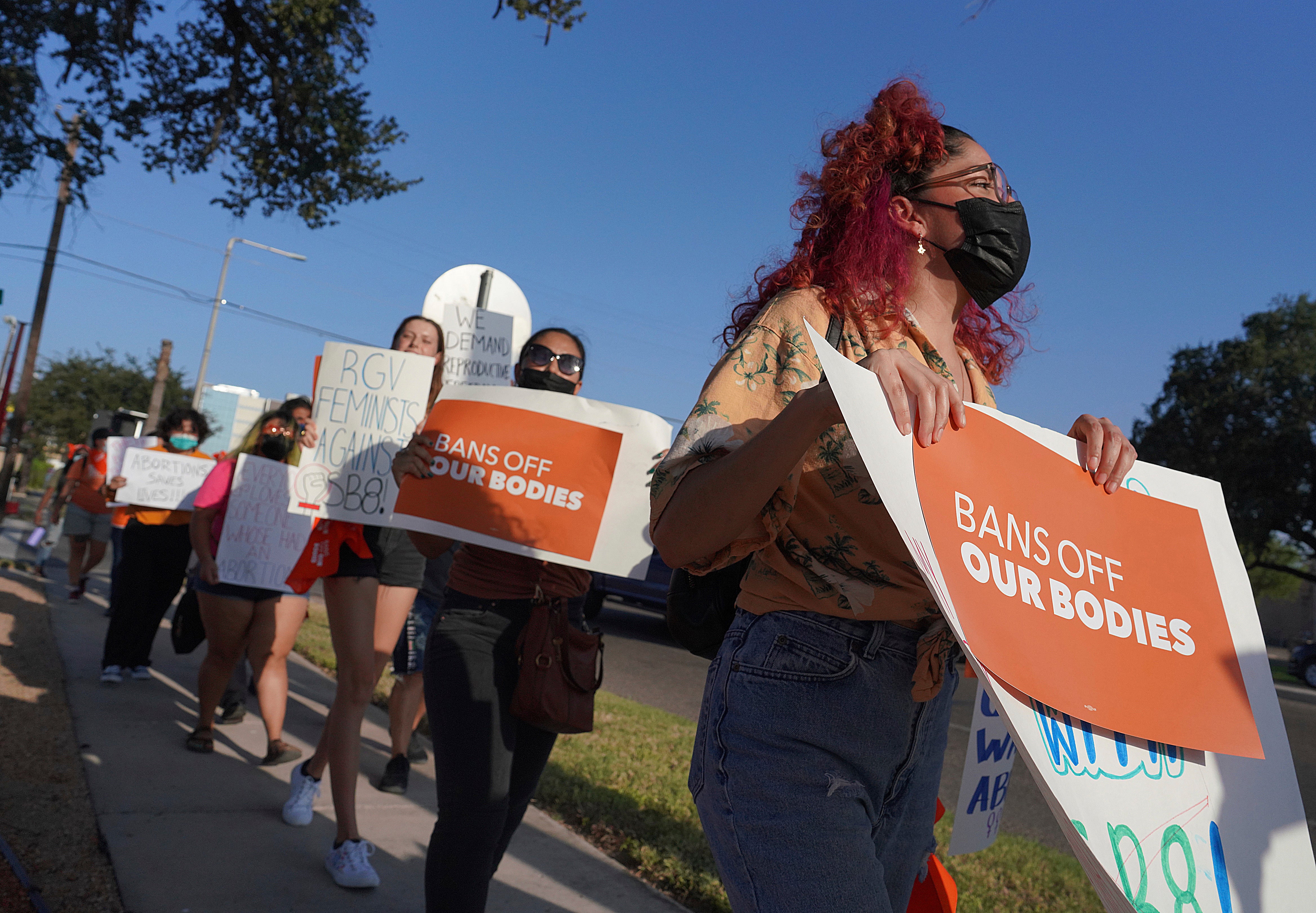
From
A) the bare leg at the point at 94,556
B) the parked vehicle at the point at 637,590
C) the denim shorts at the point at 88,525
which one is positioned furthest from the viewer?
the parked vehicle at the point at 637,590

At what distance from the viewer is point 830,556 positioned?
1.45m

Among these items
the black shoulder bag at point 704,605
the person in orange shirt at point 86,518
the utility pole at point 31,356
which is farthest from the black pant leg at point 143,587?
the utility pole at point 31,356

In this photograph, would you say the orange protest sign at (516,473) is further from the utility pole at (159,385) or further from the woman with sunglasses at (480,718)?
the utility pole at (159,385)

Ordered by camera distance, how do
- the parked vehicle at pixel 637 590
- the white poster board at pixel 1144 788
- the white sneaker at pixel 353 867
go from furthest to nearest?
the parked vehicle at pixel 637 590, the white sneaker at pixel 353 867, the white poster board at pixel 1144 788

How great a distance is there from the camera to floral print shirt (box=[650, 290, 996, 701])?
139 cm

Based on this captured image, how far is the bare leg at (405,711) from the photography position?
4578mm

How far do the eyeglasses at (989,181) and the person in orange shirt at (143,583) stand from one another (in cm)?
537

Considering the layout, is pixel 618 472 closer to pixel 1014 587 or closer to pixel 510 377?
pixel 510 377

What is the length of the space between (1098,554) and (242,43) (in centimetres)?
613

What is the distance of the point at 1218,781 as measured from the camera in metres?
1.38

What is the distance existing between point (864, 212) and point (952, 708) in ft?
7.07

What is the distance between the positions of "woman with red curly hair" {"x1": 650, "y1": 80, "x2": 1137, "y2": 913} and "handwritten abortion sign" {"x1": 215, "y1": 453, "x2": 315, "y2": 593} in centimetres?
365

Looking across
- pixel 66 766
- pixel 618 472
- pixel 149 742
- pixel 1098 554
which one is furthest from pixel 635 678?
pixel 1098 554

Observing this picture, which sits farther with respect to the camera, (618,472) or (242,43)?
(242,43)
